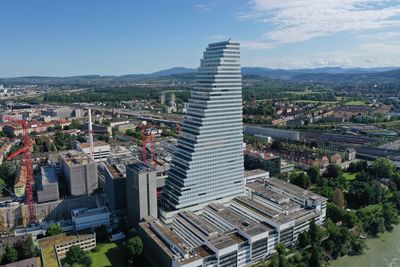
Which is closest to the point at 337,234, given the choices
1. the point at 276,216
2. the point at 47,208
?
the point at 276,216

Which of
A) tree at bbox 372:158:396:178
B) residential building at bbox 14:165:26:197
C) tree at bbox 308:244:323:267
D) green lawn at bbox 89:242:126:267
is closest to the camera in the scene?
tree at bbox 308:244:323:267

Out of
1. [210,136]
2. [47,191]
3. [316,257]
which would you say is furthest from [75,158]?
[316,257]

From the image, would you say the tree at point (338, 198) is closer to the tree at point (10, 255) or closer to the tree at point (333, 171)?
the tree at point (333, 171)

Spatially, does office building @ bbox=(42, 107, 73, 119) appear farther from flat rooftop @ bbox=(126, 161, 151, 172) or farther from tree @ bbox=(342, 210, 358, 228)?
tree @ bbox=(342, 210, 358, 228)

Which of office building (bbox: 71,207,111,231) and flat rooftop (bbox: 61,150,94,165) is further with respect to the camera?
flat rooftop (bbox: 61,150,94,165)

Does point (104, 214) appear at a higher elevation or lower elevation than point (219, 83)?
lower

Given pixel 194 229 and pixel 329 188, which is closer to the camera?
pixel 194 229

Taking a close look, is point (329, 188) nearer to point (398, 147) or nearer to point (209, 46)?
point (209, 46)

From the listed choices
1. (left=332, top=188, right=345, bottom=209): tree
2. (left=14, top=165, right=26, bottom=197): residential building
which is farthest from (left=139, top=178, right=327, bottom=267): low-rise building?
(left=14, top=165, right=26, bottom=197): residential building
